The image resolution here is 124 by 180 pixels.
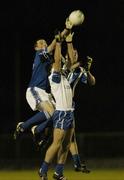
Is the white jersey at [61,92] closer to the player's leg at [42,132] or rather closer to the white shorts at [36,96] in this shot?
the player's leg at [42,132]

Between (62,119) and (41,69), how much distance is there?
3.91 ft

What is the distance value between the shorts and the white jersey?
0.07 m

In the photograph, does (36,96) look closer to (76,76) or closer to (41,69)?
(41,69)

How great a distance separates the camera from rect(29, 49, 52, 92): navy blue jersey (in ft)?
44.7

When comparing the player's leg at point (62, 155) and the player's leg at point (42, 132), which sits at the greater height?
the player's leg at point (42, 132)

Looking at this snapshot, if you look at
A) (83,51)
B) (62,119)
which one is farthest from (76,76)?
(83,51)

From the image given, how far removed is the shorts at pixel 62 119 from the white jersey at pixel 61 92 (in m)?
0.07

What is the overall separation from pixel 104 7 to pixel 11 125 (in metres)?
4.36

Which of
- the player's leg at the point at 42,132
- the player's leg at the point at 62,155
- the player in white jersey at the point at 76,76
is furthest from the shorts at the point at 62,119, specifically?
the player in white jersey at the point at 76,76

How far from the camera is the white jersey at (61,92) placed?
43.3 feet

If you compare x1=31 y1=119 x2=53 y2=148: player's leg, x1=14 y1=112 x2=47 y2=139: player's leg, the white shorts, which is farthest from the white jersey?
x1=14 y1=112 x2=47 y2=139: player's leg

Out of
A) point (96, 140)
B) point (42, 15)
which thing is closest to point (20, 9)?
point (42, 15)

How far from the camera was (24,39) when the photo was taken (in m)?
24.3

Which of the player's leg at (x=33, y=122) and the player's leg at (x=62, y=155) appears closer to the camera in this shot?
the player's leg at (x=62, y=155)
